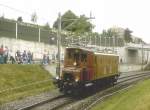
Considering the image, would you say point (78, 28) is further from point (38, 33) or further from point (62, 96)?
point (62, 96)

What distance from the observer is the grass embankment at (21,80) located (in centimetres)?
2820

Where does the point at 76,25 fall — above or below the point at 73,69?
above

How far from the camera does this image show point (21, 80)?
32.7 meters

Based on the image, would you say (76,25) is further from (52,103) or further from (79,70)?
(52,103)

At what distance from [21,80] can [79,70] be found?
5.80 metres

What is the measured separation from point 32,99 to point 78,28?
6958 cm

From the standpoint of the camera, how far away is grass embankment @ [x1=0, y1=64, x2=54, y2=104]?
28.2 meters

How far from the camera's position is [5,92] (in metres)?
28.0

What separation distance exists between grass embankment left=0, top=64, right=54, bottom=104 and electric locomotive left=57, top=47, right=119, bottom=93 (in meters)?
2.54

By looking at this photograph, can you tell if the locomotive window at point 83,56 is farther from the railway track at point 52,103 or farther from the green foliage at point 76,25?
the green foliage at point 76,25

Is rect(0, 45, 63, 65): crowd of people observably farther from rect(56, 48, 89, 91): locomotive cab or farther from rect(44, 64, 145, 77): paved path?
rect(56, 48, 89, 91): locomotive cab

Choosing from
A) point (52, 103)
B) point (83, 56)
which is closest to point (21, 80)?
point (83, 56)

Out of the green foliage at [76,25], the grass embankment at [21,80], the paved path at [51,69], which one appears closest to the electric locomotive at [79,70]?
the grass embankment at [21,80]

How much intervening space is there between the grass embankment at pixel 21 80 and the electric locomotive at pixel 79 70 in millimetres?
2536
